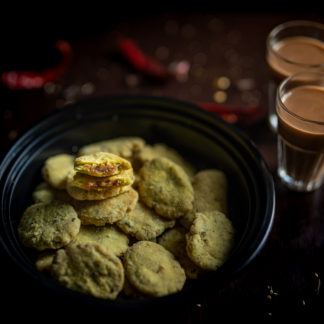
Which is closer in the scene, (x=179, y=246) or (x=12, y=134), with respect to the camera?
(x=179, y=246)

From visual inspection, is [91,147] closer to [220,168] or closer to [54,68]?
[220,168]

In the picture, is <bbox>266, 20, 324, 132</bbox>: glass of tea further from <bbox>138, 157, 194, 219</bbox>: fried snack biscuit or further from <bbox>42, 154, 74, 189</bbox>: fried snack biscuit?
<bbox>42, 154, 74, 189</bbox>: fried snack biscuit

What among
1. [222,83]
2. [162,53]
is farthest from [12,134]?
[222,83]

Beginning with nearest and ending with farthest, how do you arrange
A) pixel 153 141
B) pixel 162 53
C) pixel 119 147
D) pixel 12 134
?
pixel 119 147, pixel 153 141, pixel 12 134, pixel 162 53

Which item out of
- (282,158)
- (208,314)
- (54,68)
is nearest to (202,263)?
(208,314)

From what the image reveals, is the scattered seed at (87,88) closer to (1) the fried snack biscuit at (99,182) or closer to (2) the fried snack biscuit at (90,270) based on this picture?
(1) the fried snack biscuit at (99,182)

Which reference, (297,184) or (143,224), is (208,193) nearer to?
(143,224)
